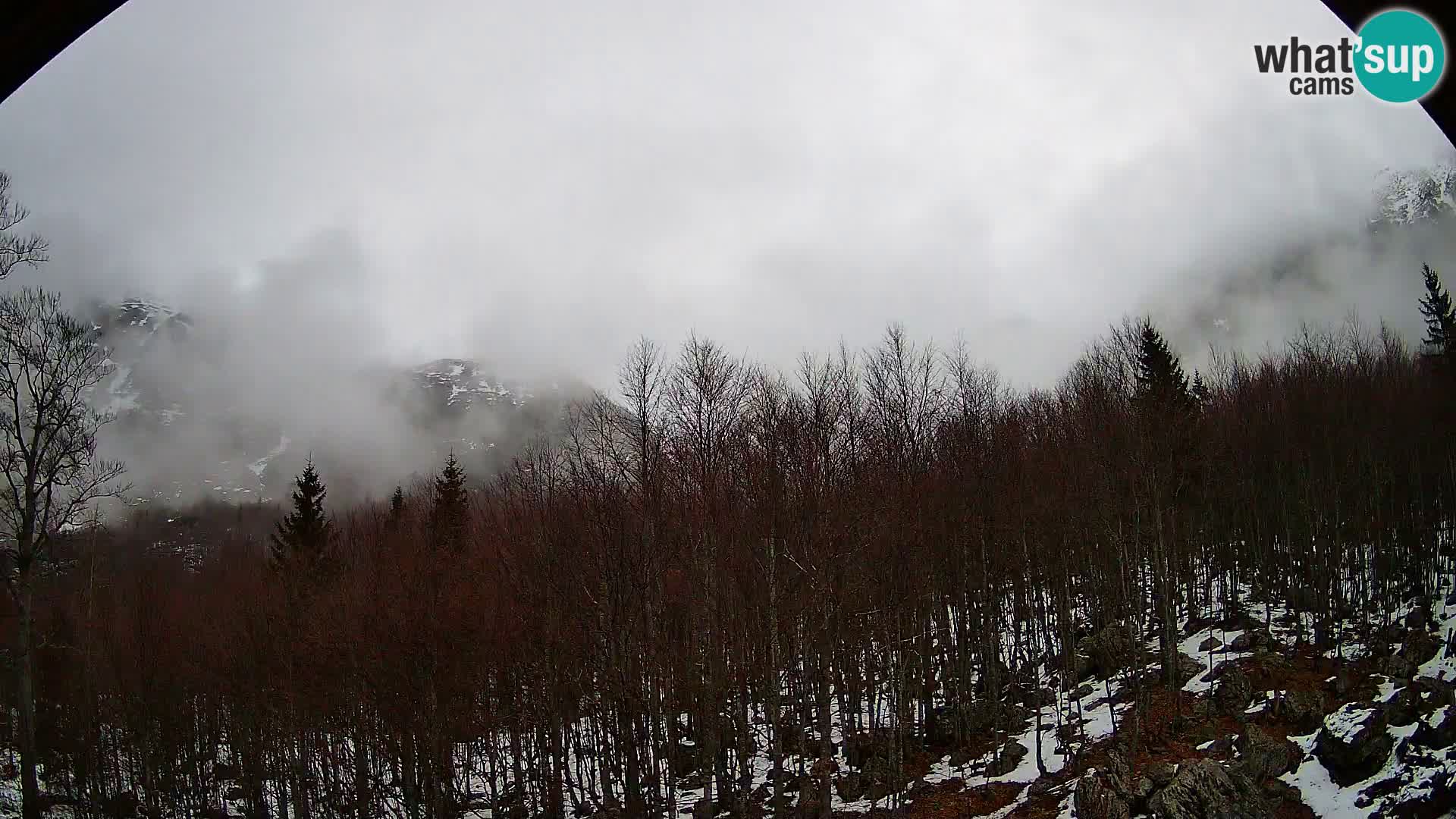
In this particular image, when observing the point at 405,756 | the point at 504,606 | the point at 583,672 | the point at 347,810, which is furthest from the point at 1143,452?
the point at 347,810

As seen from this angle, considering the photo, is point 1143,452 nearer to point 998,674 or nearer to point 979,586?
point 979,586

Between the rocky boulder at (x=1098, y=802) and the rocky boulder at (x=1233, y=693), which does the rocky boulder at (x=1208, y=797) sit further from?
the rocky boulder at (x=1233, y=693)

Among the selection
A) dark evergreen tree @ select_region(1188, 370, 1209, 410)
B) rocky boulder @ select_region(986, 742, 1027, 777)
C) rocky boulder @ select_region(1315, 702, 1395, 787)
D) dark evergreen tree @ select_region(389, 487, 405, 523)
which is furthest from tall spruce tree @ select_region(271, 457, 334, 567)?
dark evergreen tree @ select_region(1188, 370, 1209, 410)

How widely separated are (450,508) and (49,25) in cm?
3992

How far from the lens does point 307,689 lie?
2311 cm

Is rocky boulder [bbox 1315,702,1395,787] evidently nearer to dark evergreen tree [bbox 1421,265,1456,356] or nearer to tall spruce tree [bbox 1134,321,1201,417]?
tall spruce tree [bbox 1134,321,1201,417]

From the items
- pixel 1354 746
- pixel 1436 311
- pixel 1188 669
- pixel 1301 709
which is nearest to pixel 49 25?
pixel 1354 746

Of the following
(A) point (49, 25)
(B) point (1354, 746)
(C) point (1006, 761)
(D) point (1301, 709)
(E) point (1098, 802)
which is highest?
(A) point (49, 25)

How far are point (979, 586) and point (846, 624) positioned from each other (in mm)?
7300

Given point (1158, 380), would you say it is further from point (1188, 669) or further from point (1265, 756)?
point (1265, 756)

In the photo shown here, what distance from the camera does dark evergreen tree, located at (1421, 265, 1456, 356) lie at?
30.5m

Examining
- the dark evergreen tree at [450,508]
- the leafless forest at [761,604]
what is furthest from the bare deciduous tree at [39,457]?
the dark evergreen tree at [450,508]

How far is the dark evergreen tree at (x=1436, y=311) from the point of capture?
30.5 m

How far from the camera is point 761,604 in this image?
19547 mm
